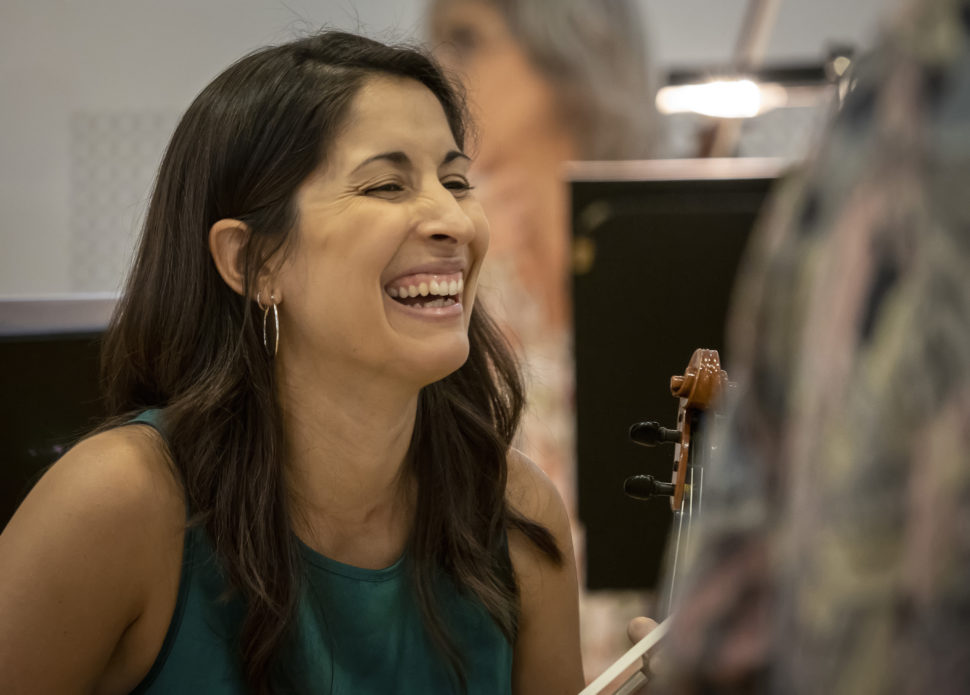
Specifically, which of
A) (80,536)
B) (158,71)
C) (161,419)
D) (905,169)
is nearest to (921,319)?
(905,169)

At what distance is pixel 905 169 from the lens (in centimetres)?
30

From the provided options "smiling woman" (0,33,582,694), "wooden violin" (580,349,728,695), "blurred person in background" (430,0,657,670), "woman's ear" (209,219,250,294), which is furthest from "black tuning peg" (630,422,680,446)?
"blurred person in background" (430,0,657,670)

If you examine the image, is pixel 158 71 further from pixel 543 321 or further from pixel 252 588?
pixel 252 588

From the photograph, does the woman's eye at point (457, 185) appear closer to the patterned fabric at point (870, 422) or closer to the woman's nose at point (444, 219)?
the woman's nose at point (444, 219)

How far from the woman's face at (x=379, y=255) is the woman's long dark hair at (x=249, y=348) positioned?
30mm

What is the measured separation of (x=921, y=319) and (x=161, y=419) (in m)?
1.04

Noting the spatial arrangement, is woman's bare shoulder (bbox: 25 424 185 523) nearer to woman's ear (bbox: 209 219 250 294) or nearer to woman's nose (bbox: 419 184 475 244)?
woman's ear (bbox: 209 219 250 294)

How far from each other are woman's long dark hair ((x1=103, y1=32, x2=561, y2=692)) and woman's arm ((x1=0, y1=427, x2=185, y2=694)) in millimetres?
59

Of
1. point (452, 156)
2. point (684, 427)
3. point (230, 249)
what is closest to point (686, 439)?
point (684, 427)

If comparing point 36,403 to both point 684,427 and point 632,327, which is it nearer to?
point 684,427

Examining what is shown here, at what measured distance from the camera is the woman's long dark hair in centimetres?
118

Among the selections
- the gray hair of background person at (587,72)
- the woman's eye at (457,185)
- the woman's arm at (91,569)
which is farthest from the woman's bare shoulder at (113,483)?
the gray hair of background person at (587,72)

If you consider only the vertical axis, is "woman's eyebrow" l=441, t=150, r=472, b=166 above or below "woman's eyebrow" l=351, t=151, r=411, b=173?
above

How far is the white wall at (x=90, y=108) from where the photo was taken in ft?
12.0
